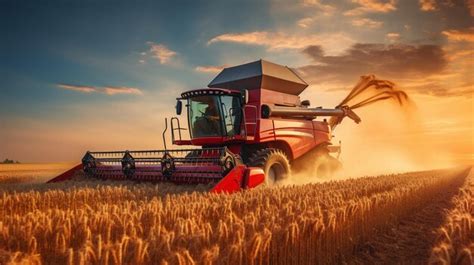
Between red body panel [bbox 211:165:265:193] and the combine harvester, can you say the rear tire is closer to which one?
the combine harvester

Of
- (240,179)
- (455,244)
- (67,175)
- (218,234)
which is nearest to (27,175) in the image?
(67,175)

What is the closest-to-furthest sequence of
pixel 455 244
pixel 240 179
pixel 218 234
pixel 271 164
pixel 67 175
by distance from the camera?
pixel 218 234
pixel 455 244
pixel 240 179
pixel 271 164
pixel 67 175

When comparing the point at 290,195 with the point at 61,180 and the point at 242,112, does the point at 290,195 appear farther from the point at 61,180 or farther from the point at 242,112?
the point at 61,180

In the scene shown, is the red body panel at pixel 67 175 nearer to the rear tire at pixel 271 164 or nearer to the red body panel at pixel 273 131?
the red body panel at pixel 273 131

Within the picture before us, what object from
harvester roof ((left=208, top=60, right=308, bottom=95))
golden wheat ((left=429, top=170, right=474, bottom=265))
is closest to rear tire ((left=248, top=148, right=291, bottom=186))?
harvester roof ((left=208, top=60, right=308, bottom=95))

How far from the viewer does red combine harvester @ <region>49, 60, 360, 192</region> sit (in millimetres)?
8570

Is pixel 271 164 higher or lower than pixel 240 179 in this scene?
higher

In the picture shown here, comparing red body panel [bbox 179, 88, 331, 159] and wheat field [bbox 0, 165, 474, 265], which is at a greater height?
red body panel [bbox 179, 88, 331, 159]

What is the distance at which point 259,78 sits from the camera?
10961 mm

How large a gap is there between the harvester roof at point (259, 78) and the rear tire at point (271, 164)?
7.47 ft

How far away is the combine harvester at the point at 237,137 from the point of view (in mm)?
8516

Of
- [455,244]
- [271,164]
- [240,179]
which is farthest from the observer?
[271,164]

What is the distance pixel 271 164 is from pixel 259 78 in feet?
8.91

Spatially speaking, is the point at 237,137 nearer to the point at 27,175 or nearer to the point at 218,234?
the point at 218,234
